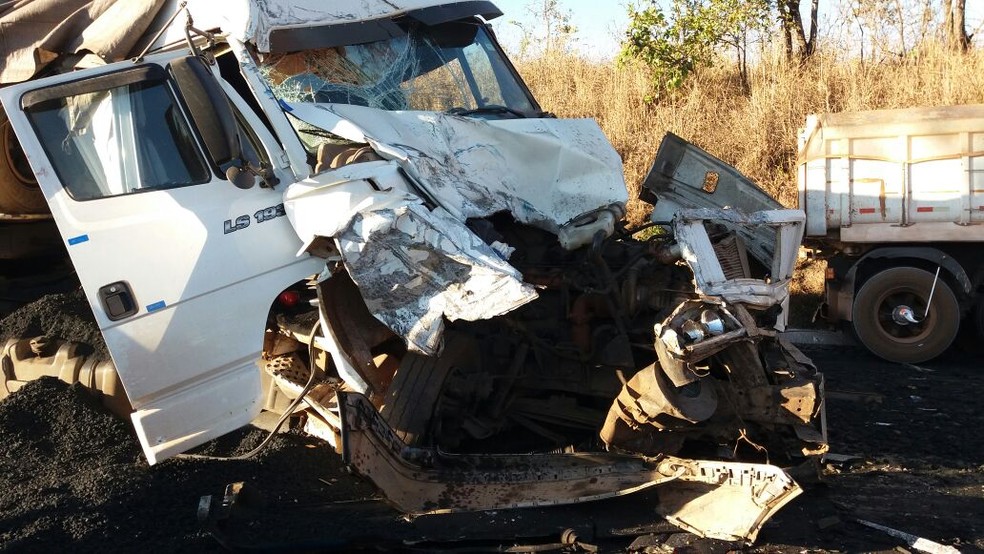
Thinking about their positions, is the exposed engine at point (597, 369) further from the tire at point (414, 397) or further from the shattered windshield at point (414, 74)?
the shattered windshield at point (414, 74)

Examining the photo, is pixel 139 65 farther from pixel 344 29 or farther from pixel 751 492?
pixel 751 492

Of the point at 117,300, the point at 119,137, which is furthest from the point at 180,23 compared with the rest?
the point at 117,300

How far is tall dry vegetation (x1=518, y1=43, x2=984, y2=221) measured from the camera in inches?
448

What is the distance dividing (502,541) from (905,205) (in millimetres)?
5839

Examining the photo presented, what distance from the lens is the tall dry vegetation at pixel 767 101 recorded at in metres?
11.4

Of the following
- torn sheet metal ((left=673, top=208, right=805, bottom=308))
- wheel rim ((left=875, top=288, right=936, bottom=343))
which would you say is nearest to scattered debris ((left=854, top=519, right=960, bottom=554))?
torn sheet metal ((left=673, top=208, right=805, bottom=308))

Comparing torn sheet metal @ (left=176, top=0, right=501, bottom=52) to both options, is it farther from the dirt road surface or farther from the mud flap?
the dirt road surface

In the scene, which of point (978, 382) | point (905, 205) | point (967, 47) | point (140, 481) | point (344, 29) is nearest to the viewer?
point (140, 481)

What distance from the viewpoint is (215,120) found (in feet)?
12.9

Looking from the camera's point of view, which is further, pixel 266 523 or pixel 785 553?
pixel 266 523

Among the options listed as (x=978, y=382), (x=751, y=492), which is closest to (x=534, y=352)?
(x=751, y=492)

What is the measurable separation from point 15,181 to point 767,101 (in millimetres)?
9630

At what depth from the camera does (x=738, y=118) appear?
12.2 m

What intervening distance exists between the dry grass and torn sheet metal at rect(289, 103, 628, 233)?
22.4 ft
